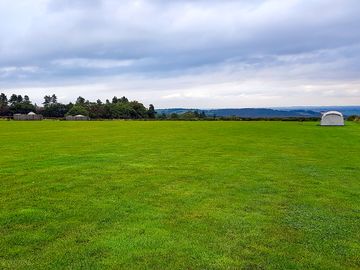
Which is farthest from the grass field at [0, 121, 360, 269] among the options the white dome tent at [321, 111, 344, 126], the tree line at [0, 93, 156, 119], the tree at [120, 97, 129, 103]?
the tree at [120, 97, 129, 103]

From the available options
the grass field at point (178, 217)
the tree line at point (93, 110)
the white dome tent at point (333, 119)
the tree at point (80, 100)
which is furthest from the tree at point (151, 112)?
the grass field at point (178, 217)

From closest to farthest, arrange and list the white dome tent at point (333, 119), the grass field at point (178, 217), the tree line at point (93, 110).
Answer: the grass field at point (178, 217) → the white dome tent at point (333, 119) → the tree line at point (93, 110)

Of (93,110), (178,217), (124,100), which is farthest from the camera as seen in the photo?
(124,100)

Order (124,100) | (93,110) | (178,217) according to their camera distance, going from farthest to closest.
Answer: (124,100) → (93,110) → (178,217)

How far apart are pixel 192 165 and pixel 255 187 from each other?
4114mm

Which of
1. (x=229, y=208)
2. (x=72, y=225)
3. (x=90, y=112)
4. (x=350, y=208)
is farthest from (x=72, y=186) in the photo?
(x=90, y=112)

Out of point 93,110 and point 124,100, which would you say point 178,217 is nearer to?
point 93,110

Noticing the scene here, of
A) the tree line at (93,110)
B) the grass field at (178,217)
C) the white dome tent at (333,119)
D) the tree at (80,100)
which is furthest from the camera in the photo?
the tree at (80,100)

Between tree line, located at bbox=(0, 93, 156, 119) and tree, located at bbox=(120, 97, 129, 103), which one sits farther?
tree, located at bbox=(120, 97, 129, 103)

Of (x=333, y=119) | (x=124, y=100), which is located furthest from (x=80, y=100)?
(x=333, y=119)

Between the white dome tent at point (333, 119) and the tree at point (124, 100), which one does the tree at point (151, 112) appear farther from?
the white dome tent at point (333, 119)

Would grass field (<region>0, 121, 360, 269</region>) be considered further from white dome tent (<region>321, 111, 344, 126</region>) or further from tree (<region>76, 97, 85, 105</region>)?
tree (<region>76, 97, 85, 105</region>)

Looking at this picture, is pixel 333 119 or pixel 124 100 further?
pixel 124 100

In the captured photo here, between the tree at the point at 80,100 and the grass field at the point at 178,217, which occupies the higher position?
the tree at the point at 80,100
